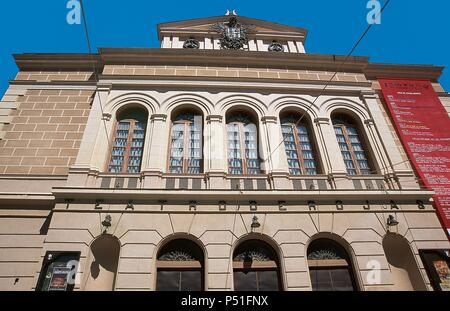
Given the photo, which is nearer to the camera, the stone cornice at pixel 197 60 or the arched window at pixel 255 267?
the arched window at pixel 255 267

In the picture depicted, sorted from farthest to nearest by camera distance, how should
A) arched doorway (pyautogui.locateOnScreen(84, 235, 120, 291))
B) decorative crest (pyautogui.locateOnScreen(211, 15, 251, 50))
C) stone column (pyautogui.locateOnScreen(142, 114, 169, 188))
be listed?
decorative crest (pyautogui.locateOnScreen(211, 15, 251, 50))
stone column (pyautogui.locateOnScreen(142, 114, 169, 188))
arched doorway (pyautogui.locateOnScreen(84, 235, 120, 291))

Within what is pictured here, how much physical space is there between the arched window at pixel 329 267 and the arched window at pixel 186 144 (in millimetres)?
4186

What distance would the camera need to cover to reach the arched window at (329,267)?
8.47 metres

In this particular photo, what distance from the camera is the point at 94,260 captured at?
8375 mm

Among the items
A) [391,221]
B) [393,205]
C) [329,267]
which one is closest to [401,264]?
[391,221]

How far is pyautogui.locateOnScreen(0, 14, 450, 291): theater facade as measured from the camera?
8.34m

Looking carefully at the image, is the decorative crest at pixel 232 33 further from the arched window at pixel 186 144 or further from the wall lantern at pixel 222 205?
the wall lantern at pixel 222 205

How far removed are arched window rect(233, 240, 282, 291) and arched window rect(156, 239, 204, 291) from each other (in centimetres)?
96

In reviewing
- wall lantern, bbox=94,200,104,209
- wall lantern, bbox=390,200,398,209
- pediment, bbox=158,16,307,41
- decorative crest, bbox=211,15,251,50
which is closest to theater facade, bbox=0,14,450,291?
wall lantern, bbox=94,200,104,209

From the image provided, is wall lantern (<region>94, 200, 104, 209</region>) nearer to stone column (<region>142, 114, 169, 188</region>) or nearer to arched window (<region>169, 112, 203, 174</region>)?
stone column (<region>142, 114, 169, 188</region>)

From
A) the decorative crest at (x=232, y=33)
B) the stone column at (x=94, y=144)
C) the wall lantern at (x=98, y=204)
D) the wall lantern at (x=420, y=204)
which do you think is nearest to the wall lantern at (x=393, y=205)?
the wall lantern at (x=420, y=204)

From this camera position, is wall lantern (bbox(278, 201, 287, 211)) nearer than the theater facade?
No
